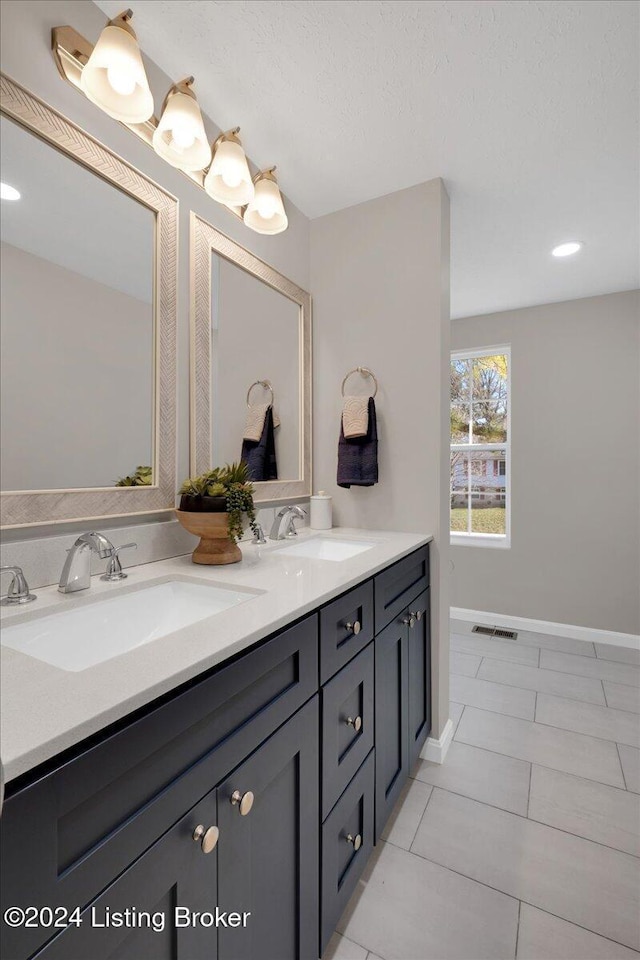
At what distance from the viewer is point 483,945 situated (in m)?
1.18

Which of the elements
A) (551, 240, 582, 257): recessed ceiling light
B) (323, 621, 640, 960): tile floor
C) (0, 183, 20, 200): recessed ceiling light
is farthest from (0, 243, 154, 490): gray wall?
(551, 240, 582, 257): recessed ceiling light

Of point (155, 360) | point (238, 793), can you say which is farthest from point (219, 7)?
point (238, 793)

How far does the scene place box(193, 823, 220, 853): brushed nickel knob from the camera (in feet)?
2.26

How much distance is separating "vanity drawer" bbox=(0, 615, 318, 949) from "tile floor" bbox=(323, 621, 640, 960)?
91 centimetres

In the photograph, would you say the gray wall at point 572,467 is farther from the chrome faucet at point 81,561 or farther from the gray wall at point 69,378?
the chrome faucet at point 81,561

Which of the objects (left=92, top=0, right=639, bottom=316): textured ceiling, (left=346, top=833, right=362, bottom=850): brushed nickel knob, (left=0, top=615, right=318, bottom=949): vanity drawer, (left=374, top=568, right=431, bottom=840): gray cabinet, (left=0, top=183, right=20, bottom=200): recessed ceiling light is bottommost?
(left=346, top=833, right=362, bottom=850): brushed nickel knob

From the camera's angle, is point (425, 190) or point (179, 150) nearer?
point (179, 150)

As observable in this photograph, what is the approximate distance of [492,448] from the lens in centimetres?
365

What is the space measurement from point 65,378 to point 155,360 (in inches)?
11.8

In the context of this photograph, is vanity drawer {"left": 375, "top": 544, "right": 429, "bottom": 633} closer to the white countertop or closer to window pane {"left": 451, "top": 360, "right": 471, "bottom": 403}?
the white countertop

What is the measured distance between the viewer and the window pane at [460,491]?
3793 mm

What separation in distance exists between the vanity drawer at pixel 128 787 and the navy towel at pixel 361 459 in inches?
47.5

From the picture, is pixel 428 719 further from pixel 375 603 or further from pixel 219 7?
pixel 219 7

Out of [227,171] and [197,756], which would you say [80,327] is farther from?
[197,756]
